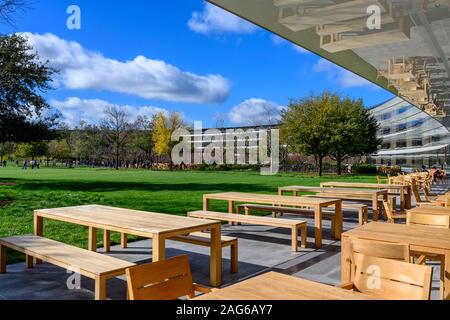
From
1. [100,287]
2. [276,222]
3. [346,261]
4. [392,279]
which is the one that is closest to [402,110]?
[276,222]

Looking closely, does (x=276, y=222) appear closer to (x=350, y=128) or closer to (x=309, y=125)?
(x=309, y=125)

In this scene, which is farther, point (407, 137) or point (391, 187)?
point (407, 137)

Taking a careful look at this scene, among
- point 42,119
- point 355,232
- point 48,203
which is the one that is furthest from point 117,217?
point 42,119

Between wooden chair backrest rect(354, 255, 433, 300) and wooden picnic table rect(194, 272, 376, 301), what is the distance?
17.0 inches

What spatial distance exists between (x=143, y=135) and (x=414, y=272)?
53.5 metres

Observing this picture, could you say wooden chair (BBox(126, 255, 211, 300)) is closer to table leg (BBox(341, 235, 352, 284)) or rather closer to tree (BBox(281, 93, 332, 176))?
table leg (BBox(341, 235, 352, 284))

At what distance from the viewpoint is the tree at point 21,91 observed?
67.6ft

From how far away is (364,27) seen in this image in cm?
609

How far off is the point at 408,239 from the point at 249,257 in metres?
2.81

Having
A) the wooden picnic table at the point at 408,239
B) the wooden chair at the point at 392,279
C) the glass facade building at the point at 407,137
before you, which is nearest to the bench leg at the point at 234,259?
the wooden picnic table at the point at 408,239

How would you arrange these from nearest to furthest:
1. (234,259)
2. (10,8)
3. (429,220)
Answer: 1. (429,220)
2. (234,259)
3. (10,8)

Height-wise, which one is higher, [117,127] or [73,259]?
[117,127]
